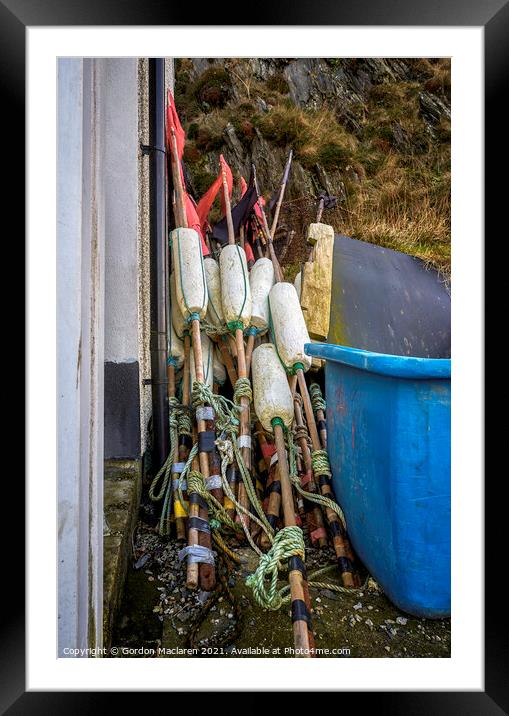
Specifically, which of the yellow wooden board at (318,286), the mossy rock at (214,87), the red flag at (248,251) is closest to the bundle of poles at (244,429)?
the yellow wooden board at (318,286)

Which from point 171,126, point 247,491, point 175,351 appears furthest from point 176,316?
Result: point 171,126

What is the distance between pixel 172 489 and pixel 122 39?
6.14 feet

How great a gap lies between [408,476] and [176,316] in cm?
183

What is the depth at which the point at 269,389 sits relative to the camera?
95.0 inches

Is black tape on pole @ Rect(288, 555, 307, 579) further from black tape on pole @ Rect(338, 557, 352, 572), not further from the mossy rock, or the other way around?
the mossy rock

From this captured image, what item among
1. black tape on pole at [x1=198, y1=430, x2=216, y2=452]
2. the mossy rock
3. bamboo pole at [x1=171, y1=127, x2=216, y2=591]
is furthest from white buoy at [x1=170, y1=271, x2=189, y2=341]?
the mossy rock

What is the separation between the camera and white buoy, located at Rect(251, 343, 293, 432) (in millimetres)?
2328

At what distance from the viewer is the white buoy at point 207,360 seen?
2618 millimetres

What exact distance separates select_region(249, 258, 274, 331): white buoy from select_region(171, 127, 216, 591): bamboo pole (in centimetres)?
43

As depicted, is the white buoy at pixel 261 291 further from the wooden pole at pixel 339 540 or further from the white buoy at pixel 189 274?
the wooden pole at pixel 339 540

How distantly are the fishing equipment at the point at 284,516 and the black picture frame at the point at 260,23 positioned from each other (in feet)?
1.20
